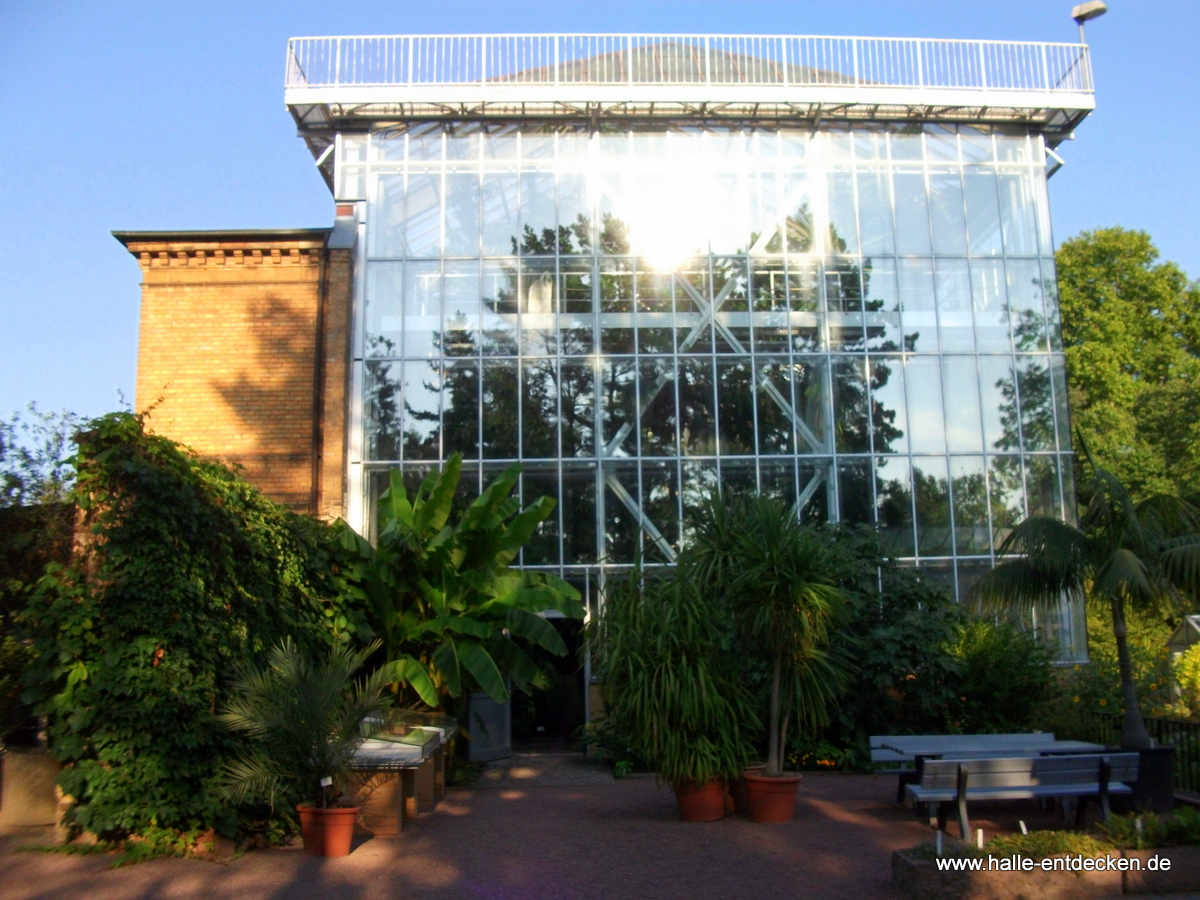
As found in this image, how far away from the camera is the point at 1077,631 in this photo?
17062 millimetres

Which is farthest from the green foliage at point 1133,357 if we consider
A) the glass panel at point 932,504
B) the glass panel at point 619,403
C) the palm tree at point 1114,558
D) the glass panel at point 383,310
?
the glass panel at point 383,310

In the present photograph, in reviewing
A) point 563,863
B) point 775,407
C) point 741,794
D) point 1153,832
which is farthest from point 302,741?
point 775,407

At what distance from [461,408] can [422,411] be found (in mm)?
651

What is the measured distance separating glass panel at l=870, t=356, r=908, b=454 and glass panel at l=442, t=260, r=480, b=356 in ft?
22.3

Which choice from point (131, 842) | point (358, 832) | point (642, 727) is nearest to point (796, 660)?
point (642, 727)

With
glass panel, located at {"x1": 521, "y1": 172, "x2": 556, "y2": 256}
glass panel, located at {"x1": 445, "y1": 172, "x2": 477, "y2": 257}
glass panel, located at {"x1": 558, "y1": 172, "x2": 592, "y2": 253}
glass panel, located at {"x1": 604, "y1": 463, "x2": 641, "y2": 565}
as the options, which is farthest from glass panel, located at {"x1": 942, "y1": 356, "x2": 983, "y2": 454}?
glass panel, located at {"x1": 445, "y1": 172, "x2": 477, "y2": 257}

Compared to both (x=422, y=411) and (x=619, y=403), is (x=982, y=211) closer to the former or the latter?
(x=619, y=403)

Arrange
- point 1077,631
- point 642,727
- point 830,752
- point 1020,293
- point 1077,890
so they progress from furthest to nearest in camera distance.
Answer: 1. point 1020,293
2. point 1077,631
3. point 830,752
4. point 642,727
5. point 1077,890

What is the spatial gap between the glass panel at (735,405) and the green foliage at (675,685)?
7035mm

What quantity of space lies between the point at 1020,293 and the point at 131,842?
52.0 ft

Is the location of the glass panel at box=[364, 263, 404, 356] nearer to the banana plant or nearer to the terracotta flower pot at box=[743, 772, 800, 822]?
the banana plant

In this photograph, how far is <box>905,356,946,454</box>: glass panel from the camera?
1759 cm

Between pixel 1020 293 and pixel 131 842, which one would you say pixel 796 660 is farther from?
pixel 1020 293

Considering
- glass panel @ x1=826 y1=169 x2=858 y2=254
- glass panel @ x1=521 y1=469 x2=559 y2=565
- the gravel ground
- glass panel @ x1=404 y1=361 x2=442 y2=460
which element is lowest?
the gravel ground
